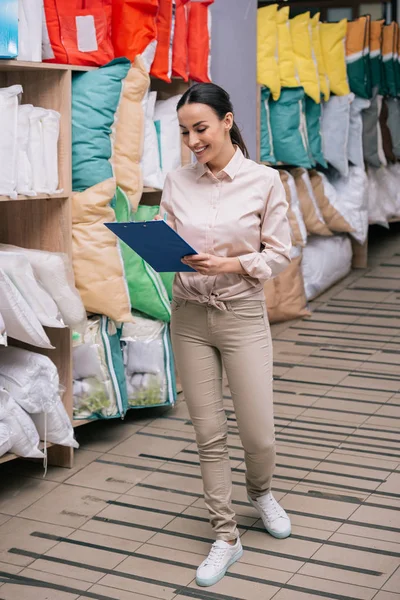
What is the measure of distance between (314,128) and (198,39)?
162 cm

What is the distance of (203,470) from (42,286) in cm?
96

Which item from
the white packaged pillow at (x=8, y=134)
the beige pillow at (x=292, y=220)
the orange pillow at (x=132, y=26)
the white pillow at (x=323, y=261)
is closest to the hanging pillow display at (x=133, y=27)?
the orange pillow at (x=132, y=26)

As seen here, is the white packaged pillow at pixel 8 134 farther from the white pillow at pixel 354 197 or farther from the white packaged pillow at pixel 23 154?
the white pillow at pixel 354 197

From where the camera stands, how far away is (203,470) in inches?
102

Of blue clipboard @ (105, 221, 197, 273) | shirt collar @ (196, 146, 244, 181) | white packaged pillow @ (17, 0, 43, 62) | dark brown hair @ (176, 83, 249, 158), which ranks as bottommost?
blue clipboard @ (105, 221, 197, 273)

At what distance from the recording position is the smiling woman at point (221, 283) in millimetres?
2420

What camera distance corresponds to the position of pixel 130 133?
3.56 metres

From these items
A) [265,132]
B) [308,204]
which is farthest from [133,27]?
[308,204]

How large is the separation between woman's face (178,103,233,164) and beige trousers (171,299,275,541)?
0.42 m

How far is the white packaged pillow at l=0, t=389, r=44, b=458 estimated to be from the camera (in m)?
3.00

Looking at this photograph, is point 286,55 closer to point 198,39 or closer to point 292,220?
point 292,220

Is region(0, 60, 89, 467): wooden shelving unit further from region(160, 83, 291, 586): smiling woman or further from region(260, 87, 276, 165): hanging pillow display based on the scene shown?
region(260, 87, 276, 165): hanging pillow display

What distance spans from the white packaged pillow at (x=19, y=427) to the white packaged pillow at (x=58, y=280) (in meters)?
0.37

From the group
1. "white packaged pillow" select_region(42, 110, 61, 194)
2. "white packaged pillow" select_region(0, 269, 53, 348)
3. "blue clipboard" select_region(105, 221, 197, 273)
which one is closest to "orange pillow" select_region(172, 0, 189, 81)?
"white packaged pillow" select_region(42, 110, 61, 194)
